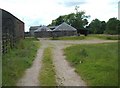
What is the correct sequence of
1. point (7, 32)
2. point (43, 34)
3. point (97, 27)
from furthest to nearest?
point (97, 27) → point (43, 34) → point (7, 32)

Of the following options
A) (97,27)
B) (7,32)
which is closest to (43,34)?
(97,27)

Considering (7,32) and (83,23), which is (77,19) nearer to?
(83,23)

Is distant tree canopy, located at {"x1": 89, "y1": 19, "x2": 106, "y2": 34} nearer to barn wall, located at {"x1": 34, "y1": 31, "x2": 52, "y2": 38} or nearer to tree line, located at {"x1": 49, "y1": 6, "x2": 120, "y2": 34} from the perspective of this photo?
tree line, located at {"x1": 49, "y1": 6, "x2": 120, "y2": 34}

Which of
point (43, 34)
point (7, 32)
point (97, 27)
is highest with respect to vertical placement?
point (7, 32)

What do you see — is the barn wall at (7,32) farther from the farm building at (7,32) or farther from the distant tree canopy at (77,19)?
the distant tree canopy at (77,19)

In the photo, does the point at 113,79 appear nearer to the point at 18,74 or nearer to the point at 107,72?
the point at 107,72

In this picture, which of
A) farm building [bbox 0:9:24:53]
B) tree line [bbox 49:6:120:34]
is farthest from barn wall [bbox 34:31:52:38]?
farm building [bbox 0:9:24:53]

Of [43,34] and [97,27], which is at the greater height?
[97,27]

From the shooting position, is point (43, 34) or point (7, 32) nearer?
point (7, 32)

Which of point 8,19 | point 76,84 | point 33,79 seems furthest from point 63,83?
point 8,19

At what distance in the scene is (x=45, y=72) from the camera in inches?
521

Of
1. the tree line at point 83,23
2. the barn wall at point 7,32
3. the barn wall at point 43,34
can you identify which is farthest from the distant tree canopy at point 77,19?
the barn wall at point 7,32

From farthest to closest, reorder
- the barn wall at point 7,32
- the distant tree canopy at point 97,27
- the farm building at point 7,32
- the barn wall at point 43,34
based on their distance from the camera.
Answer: the distant tree canopy at point 97,27 → the barn wall at point 43,34 → the farm building at point 7,32 → the barn wall at point 7,32

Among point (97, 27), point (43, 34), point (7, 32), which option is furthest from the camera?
point (97, 27)
